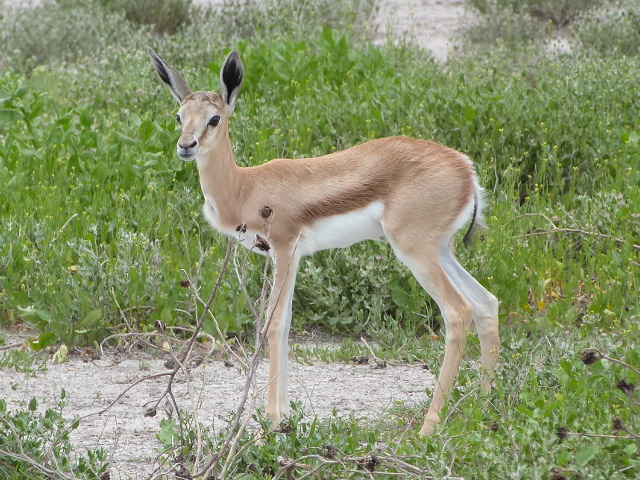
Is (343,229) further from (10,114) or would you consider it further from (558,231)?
(10,114)

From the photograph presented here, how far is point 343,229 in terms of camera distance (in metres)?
5.20

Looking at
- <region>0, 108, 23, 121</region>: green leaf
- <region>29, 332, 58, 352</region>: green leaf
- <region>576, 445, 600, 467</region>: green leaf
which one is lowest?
<region>29, 332, 58, 352</region>: green leaf

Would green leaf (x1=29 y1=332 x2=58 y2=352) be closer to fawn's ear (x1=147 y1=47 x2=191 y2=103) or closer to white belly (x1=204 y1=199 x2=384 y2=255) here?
white belly (x1=204 y1=199 x2=384 y2=255)

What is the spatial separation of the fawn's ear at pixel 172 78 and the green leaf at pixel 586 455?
104 inches

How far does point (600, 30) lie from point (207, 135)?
26.7 feet

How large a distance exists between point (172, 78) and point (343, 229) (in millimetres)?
1156

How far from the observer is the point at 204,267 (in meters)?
6.96

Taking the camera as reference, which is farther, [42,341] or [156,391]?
[42,341]

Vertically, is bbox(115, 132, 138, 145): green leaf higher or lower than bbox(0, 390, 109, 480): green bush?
lower

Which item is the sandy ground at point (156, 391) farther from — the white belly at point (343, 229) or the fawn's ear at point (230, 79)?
the fawn's ear at point (230, 79)

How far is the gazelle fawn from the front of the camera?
5.06m

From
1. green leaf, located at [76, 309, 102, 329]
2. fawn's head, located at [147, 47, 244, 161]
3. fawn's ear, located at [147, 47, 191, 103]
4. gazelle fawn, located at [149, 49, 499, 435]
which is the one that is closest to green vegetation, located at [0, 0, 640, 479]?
green leaf, located at [76, 309, 102, 329]

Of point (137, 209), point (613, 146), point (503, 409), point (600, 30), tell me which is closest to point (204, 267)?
point (137, 209)

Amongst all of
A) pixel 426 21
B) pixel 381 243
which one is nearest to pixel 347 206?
pixel 381 243
